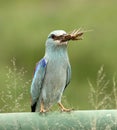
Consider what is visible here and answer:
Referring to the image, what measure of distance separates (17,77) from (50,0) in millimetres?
11441

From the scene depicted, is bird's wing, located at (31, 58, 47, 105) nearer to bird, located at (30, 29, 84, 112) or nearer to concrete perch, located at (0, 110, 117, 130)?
bird, located at (30, 29, 84, 112)

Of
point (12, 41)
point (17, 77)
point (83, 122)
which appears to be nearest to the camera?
point (83, 122)

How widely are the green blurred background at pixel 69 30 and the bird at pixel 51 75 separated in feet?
16.5

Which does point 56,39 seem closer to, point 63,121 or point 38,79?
point 38,79

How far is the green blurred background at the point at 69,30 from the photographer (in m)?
16.1

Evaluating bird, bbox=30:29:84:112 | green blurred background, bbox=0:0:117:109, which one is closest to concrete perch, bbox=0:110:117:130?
bird, bbox=30:29:84:112

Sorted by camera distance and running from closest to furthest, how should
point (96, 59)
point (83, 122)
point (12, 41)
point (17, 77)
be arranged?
point (83, 122), point (17, 77), point (96, 59), point (12, 41)

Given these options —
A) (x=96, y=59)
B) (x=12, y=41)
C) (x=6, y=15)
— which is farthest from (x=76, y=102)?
(x=6, y=15)

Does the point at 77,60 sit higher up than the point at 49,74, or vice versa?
the point at 49,74

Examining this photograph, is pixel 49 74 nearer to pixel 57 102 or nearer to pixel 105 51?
pixel 57 102

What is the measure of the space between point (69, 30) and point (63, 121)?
1019 centimetres

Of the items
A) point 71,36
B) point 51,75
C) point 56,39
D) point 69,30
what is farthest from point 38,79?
point 69,30

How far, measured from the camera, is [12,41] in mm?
17844

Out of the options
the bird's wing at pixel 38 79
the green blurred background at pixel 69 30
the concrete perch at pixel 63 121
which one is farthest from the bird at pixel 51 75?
the green blurred background at pixel 69 30
